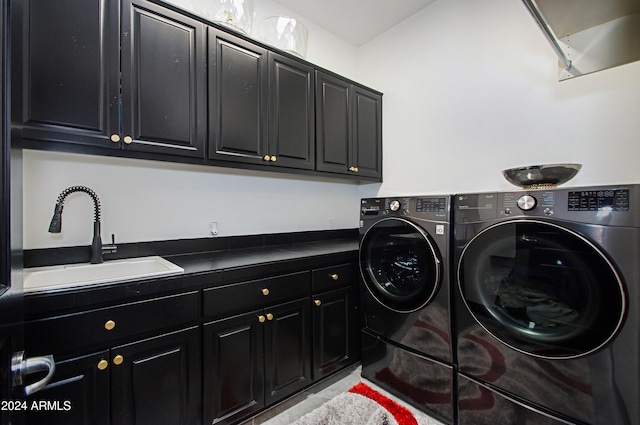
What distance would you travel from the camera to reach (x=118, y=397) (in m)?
1.21

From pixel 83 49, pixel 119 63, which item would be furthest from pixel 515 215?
pixel 83 49

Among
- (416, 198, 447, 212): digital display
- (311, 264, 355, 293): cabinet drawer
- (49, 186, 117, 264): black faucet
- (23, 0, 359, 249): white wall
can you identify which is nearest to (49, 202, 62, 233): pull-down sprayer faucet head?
(49, 186, 117, 264): black faucet

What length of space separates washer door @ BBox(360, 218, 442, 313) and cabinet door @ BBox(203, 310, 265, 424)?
2.76ft

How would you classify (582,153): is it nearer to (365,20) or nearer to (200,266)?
(365,20)

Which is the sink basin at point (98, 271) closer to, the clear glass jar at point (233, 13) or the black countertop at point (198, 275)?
the black countertop at point (198, 275)

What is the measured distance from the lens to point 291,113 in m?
2.07

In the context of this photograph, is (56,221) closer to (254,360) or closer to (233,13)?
(254,360)

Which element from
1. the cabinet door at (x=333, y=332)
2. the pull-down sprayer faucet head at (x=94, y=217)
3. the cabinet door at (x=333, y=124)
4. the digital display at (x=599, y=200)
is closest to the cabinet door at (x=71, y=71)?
the pull-down sprayer faucet head at (x=94, y=217)

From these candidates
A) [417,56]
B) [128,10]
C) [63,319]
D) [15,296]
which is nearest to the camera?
[15,296]

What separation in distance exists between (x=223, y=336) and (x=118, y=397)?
1.55 ft

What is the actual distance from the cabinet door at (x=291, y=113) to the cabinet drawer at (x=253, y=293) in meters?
0.83

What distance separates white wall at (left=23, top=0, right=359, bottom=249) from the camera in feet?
4.94

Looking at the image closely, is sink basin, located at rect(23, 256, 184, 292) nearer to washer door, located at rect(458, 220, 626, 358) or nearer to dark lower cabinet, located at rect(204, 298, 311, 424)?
dark lower cabinet, located at rect(204, 298, 311, 424)

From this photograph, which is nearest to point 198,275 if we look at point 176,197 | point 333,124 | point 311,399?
point 176,197
